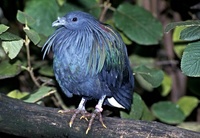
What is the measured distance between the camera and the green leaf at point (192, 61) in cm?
210

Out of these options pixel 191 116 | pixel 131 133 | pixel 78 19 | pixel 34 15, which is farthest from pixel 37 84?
pixel 191 116

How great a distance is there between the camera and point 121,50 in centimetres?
228

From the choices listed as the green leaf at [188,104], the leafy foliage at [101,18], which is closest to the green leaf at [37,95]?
the leafy foliage at [101,18]

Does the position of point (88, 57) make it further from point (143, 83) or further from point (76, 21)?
point (143, 83)

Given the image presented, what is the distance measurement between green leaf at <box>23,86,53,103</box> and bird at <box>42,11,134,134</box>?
0.20m

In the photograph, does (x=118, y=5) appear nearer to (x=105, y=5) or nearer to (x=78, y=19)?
(x=105, y=5)

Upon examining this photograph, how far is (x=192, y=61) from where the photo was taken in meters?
2.12

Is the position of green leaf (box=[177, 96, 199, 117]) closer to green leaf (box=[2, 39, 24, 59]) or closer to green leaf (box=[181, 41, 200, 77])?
green leaf (box=[181, 41, 200, 77])

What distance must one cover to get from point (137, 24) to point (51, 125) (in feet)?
2.80

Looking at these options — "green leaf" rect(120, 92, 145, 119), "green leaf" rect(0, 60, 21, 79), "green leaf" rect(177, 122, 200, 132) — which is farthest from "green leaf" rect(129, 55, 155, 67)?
"green leaf" rect(0, 60, 21, 79)

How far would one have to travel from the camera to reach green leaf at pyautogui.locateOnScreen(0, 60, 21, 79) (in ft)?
7.84

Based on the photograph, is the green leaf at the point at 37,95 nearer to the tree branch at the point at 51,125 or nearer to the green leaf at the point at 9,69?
the green leaf at the point at 9,69

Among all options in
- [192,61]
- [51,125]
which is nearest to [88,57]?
[51,125]

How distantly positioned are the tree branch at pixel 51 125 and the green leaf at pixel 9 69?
21cm
